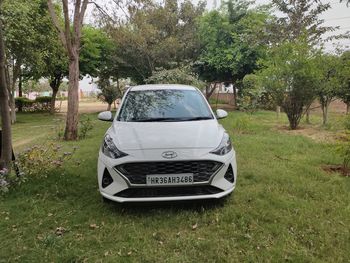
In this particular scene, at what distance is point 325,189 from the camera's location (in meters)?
5.03

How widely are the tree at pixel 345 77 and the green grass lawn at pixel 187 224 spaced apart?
21.4 feet

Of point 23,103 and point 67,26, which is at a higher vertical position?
point 67,26

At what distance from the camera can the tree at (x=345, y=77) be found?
36.0ft

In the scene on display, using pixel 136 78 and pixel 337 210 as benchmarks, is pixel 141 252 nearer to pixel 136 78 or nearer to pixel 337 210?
pixel 337 210

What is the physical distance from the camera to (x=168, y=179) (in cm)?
394

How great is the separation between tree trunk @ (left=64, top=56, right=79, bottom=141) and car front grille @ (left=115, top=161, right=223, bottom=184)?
7.21m

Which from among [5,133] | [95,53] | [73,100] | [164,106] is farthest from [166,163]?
[95,53]

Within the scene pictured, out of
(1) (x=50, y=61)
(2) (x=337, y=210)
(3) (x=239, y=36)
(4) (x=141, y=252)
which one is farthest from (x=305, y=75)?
(1) (x=50, y=61)

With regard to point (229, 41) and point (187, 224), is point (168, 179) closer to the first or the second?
point (187, 224)

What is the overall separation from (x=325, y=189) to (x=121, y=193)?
117 inches

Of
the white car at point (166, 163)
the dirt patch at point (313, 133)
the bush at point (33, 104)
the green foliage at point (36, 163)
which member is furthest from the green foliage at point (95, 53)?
the white car at point (166, 163)

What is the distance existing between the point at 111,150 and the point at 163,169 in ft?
2.34

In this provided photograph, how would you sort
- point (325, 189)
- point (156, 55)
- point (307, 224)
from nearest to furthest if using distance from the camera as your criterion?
point (307, 224) < point (325, 189) < point (156, 55)

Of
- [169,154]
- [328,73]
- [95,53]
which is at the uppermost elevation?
[95,53]
